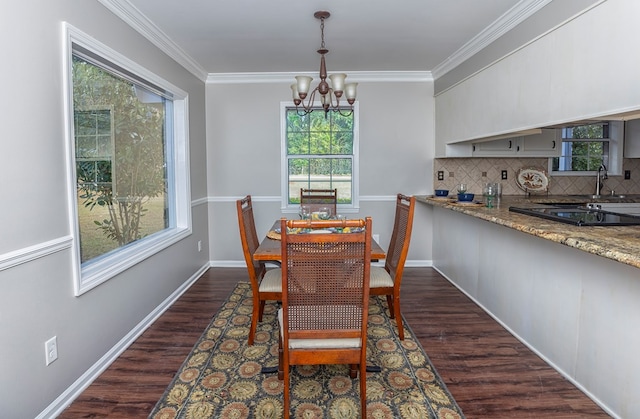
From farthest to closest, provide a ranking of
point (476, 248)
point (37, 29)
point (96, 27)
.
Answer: point (476, 248), point (96, 27), point (37, 29)

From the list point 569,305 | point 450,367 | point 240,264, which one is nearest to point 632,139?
point 569,305

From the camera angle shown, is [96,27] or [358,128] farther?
[358,128]

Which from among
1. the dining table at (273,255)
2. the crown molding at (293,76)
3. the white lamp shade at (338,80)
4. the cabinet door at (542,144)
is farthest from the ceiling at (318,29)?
the dining table at (273,255)

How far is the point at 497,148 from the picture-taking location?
14.1 feet

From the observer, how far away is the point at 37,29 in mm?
1888

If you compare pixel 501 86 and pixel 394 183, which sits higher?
pixel 501 86

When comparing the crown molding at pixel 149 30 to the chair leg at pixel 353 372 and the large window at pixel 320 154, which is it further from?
the chair leg at pixel 353 372

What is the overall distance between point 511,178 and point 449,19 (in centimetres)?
233

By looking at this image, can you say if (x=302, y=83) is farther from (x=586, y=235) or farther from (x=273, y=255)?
(x=586, y=235)

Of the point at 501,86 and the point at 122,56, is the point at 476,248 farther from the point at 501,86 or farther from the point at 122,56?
the point at 122,56

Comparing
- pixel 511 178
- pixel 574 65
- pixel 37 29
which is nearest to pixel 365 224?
pixel 574 65

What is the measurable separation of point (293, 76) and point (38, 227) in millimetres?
3423

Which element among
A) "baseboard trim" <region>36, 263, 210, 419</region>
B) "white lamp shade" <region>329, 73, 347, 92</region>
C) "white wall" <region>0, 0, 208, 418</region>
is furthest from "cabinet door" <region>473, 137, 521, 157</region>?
"white wall" <region>0, 0, 208, 418</region>

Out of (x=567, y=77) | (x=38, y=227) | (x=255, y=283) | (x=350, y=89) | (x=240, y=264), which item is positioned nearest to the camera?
(x=38, y=227)
